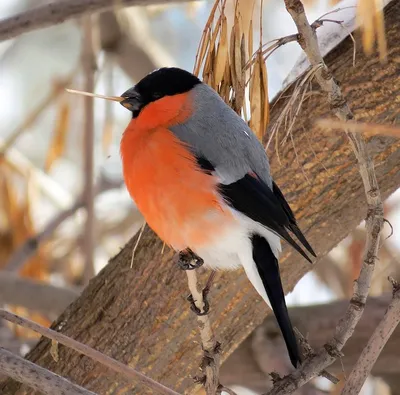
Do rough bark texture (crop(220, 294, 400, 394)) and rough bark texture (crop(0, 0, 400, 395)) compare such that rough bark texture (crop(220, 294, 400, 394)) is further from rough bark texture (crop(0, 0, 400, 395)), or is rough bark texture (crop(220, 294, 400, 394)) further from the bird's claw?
the bird's claw

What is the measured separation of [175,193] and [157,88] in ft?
1.20

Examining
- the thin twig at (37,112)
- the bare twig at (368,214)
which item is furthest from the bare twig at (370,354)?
the thin twig at (37,112)

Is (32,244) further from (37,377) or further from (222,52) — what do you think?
(37,377)

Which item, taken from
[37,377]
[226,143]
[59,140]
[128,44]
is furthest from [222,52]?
[128,44]

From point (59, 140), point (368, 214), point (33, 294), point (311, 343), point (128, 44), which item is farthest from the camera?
point (128, 44)

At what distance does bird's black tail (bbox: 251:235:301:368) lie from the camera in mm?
1884

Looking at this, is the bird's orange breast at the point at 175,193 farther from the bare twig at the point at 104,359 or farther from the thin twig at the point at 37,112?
the thin twig at the point at 37,112

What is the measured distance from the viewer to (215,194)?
6.47ft

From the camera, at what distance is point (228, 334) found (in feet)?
7.87

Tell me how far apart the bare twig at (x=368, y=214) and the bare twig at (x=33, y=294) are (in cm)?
148

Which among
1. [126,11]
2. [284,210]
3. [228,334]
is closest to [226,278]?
[228,334]

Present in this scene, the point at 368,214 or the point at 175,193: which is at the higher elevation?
the point at 368,214

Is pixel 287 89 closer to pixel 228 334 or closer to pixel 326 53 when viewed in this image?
pixel 326 53

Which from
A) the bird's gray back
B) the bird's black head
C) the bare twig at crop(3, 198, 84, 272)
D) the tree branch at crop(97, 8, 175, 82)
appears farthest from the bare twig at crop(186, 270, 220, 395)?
the tree branch at crop(97, 8, 175, 82)
